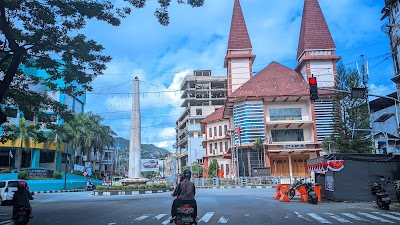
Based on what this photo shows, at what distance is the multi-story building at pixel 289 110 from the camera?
46.7 m

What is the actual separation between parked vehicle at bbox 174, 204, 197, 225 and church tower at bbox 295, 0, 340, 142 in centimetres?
4098

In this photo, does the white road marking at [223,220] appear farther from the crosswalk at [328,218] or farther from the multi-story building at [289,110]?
the multi-story building at [289,110]

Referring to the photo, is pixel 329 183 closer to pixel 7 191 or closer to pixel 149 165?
pixel 7 191

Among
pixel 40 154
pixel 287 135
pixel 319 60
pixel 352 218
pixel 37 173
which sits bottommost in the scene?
pixel 352 218

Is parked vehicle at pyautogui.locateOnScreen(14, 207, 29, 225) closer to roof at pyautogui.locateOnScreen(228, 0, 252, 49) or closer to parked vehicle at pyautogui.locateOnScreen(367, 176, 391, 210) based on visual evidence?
parked vehicle at pyautogui.locateOnScreen(367, 176, 391, 210)

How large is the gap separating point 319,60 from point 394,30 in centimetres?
1742

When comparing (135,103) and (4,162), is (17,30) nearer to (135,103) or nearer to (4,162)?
(135,103)

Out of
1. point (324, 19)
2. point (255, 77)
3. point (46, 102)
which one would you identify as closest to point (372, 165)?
point (46, 102)

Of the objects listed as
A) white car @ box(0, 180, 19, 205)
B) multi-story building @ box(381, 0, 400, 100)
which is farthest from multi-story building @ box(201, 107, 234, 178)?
white car @ box(0, 180, 19, 205)

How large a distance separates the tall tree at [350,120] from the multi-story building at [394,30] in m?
3.11

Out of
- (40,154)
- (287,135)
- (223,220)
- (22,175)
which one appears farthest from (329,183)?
(40,154)

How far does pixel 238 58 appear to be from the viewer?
52.7 metres

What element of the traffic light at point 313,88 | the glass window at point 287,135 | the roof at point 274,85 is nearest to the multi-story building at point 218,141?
the glass window at point 287,135

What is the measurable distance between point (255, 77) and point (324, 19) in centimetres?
1244
